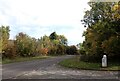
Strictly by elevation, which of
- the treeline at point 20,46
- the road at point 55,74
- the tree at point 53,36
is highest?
the tree at point 53,36

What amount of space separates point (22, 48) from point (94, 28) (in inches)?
995

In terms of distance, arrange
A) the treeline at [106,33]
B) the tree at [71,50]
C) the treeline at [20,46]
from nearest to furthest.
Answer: the treeline at [106,33] → the treeline at [20,46] → the tree at [71,50]

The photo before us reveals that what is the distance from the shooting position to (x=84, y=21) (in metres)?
49.2

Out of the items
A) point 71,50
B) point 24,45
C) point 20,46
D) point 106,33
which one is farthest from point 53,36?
point 106,33

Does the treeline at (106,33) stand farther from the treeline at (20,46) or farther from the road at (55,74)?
the treeline at (20,46)

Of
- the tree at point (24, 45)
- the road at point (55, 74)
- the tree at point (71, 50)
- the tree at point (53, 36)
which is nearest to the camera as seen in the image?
the road at point (55, 74)

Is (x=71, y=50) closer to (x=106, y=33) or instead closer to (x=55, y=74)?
(x=106, y=33)

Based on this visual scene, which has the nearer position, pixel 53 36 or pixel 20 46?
pixel 20 46

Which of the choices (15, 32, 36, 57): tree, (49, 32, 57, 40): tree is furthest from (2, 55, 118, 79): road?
(49, 32, 57, 40): tree

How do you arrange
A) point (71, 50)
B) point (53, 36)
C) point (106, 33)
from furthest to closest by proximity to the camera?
point (53, 36) → point (71, 50) → point (106, 33)

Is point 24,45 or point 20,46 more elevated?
point 24,45

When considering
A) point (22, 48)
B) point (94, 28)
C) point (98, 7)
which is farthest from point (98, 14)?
point (22, 48)

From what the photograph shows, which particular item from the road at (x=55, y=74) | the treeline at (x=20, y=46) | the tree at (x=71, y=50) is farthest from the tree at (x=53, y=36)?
the road at (x=55, y=74)

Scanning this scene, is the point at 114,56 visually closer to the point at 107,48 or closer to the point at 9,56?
the point at 107,48
